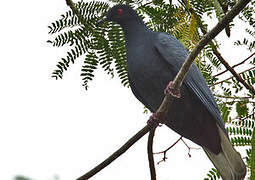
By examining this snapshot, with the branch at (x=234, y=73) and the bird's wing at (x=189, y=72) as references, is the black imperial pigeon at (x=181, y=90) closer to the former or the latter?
the bird's wing at (x=189, y=72)

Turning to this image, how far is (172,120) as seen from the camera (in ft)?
12.8

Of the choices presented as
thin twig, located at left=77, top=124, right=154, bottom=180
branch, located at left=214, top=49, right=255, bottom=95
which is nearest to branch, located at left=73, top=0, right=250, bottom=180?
thin twig, located at left=77, top=124, right=154, bottom=180

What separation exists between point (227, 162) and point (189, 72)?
33.8 inches

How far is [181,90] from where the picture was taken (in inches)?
151

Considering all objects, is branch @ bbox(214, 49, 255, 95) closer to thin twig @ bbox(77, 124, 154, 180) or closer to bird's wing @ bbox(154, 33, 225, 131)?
bird's wing @ bbox(154, 33, 225, 131)

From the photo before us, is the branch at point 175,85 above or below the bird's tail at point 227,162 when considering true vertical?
above

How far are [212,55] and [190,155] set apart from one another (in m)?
0.79

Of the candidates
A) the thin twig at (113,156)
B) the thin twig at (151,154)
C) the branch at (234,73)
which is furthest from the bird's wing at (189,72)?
the thin twig at (113,156)

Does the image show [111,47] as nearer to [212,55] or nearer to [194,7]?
[194,7]

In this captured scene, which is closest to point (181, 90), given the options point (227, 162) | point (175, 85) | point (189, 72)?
point (189, 72)

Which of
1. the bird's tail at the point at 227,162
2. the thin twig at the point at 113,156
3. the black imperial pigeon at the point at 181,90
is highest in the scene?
the black imperial pigeon at the point at 181,90

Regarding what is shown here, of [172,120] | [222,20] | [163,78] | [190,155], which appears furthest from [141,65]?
[222,20]

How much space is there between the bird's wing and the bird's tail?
0.23 m

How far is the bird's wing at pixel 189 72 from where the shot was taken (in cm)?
370
